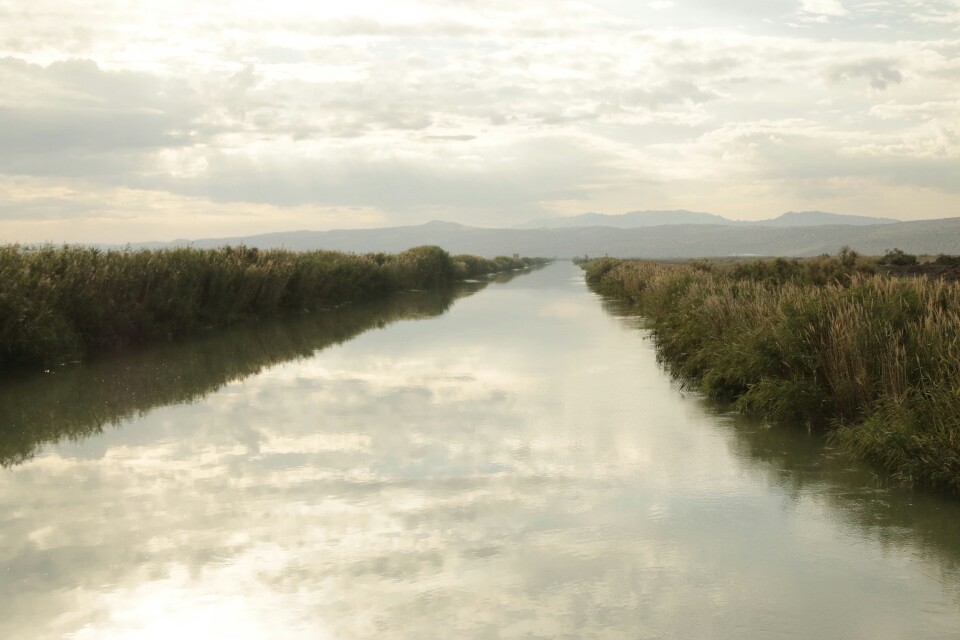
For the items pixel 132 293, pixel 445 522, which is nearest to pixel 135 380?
pixel 132 293

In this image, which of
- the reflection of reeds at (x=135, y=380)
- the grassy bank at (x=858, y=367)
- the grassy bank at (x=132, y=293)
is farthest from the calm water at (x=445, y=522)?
the grassy bank at (x=132, y=293)

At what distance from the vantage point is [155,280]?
19.4m

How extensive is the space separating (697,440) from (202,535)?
207 inches

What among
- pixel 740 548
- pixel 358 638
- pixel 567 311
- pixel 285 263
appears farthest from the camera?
pixel 567 311

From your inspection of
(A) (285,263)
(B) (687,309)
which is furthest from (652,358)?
(A) (285,263)

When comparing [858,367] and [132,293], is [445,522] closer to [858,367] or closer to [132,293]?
[858,367]

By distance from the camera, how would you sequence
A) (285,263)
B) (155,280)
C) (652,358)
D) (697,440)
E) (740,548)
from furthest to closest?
1. (285,263)
2. (155,280)
3. (652,358)
4. (697,440)
5. (740,548)

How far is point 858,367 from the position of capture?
9.04 meters

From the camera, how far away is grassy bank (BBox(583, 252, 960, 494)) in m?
7.46

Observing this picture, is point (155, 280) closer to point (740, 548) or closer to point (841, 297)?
point (841, 297)

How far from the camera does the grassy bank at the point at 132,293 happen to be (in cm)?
1433

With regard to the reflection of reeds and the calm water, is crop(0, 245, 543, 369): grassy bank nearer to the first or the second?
the reflection of reeds

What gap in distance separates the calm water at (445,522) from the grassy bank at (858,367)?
380 millimetres

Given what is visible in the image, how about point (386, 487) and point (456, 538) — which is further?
point (386, 487)
